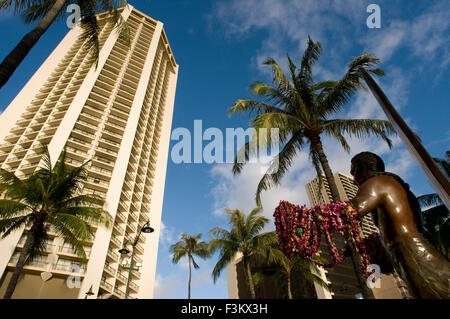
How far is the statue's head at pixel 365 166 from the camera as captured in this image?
3.13 metres

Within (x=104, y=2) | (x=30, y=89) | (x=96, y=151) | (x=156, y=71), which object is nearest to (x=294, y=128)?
(x=104, y=2)

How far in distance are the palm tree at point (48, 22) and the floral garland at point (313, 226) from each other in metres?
7.42

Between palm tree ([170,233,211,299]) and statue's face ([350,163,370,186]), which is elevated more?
palm tree ([170,233,211,299])

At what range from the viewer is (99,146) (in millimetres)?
41469

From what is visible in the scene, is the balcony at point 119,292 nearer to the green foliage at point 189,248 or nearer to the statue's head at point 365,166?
the green foliage at point 189,248

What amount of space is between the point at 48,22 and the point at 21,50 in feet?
6.50

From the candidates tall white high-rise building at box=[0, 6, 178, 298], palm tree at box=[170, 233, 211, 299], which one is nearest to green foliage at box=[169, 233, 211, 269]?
palm tree at box=[170, 233, 211, 299]

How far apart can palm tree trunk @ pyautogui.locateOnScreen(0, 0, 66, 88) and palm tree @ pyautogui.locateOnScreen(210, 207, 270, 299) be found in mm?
17343

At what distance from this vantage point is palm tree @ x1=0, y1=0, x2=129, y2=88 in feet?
21.9

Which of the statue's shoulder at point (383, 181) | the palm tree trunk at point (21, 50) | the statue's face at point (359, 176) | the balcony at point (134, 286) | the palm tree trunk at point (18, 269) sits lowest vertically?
the statue's shoulder at point (383, 181)

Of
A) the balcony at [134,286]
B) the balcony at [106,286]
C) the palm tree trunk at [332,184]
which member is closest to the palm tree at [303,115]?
the palm tree trunk at [332,184]

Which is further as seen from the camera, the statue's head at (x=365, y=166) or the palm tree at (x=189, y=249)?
the palm tree at (x=189, y=249)

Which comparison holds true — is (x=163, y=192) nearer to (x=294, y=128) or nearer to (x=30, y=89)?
(x=30, y=89)

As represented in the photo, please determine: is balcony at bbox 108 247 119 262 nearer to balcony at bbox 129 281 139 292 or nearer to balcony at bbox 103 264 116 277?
balcony at bbox 103 264 116 277
